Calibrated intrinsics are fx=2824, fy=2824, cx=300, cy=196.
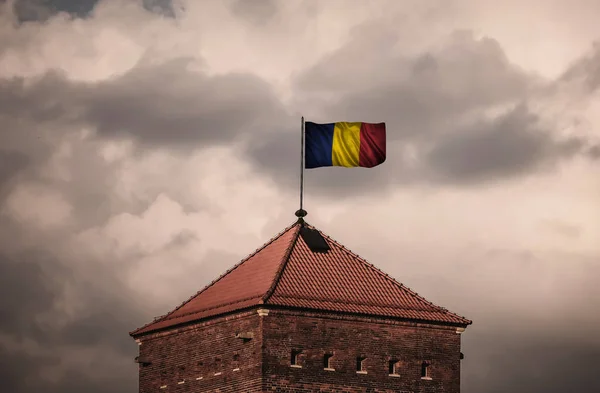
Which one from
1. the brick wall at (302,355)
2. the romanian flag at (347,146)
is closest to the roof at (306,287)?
the brick wall at (302,355)

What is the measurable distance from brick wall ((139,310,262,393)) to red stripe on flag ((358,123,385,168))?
7.60 m

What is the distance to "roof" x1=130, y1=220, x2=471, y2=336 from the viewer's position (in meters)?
96.0

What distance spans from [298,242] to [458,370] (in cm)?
712

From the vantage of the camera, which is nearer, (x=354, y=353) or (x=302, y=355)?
(x=302, y=355)

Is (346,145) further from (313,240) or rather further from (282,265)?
(282,265)

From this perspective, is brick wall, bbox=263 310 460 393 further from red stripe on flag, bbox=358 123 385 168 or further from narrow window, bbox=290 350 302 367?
red stripe on flag, bbox=358 123 385 168

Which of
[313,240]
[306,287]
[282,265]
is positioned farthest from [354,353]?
[313,240]

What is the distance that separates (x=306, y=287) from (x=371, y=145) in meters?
6.03

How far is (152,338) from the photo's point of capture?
3922 inches

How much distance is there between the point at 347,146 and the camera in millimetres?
99000

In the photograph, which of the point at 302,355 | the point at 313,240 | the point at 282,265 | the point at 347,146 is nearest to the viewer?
the point at 302,355

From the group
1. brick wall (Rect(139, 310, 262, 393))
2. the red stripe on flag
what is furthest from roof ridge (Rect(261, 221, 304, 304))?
the red stripe on flag

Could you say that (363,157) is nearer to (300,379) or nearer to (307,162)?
(307,162)

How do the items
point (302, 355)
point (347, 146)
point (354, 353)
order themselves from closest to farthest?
1. point (302, 355)
2. point (354, 353)
3. point (347, 146)
